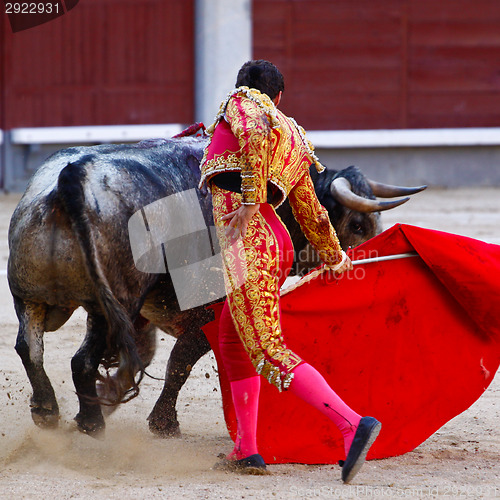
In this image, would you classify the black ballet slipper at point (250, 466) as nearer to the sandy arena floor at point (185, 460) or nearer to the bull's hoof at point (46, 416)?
the sandy arena floor at point (185, 460)

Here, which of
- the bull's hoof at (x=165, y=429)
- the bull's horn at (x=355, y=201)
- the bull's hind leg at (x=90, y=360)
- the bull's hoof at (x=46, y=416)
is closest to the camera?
the bull's hind leg at (x=90, y=360)

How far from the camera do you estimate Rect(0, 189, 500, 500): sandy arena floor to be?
7.84ft

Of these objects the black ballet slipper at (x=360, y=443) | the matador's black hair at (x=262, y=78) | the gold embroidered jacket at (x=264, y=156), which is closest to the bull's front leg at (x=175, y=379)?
the gold embroidered jacket at (x=264, y=156)

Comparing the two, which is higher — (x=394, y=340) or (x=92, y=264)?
(x=92, y=264)

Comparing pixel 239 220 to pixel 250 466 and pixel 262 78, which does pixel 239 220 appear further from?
pixel 250 466

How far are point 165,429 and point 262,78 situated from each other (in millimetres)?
1316

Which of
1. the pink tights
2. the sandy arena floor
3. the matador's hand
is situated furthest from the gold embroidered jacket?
the sandy arena floor

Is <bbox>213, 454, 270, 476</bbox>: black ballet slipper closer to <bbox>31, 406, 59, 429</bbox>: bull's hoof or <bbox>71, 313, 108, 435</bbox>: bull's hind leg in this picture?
<bbox>71, 313, 108, 435</bbox>: bull's hind leg

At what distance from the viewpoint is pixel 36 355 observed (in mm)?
2750

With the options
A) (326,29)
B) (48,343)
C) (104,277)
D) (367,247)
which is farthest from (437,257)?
(326,29)

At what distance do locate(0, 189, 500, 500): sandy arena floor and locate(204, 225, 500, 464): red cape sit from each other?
0.12 metres

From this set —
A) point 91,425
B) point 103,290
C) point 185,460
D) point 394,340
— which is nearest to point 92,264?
point 103,290

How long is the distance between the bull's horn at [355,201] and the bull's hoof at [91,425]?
1236 millimetres

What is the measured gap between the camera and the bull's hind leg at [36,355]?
2.72m
